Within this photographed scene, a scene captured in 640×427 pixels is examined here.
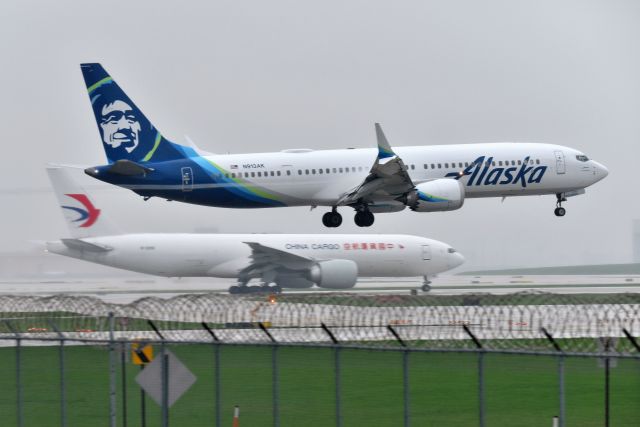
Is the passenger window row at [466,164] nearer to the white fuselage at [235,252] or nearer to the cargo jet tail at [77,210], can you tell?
the white fuselage at [235,252]

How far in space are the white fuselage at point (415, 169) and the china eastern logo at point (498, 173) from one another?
0.18 feet

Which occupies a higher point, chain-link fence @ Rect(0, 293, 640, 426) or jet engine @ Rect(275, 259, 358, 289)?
jet engine @ Rect(275, 259, 358, 289)

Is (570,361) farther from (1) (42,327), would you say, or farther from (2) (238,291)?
(2) (238,291)

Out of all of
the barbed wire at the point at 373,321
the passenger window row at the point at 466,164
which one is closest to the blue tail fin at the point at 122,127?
the passenger window row at the point at 466,164

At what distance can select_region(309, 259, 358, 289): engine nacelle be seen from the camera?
64438 mm

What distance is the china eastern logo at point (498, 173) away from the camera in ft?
206

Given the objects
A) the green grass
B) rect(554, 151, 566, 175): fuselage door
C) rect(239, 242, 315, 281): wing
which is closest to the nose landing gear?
rect(239, 242, 315, 281): wing

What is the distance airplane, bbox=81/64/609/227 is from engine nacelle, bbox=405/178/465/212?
0.05m

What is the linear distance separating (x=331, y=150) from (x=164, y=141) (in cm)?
960

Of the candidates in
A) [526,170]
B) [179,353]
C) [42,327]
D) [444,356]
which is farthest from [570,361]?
[526,170]

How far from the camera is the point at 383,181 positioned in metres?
62.3

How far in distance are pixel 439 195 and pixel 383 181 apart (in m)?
3.41

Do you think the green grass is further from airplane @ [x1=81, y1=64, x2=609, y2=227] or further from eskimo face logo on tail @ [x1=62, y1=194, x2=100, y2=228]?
eskimo face logo on tail @ [x1=62, y1=194, x2=100, y2=228]

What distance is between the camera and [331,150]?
65250 millimetres
